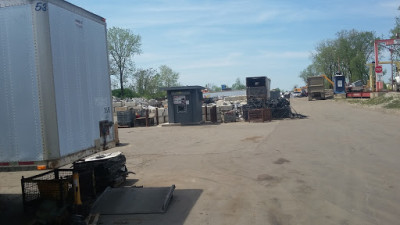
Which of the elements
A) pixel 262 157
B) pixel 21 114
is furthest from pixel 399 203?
pixel 21 114

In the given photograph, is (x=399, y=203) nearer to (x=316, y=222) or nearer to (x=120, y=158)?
(x=316, y=222)

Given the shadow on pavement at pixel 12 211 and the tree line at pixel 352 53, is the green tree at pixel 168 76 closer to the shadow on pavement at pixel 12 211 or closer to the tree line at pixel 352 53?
the tree line at pixel 352 53

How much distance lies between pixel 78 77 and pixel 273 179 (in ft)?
16.6

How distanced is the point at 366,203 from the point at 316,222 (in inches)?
54.2

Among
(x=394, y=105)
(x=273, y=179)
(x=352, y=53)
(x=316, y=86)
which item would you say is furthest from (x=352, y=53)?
(x=273, y=179)

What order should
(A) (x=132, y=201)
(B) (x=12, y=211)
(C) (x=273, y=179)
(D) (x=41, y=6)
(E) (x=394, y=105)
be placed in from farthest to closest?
1. (E) (x=394, y=105)
2. (C) (x=273, y=179)
3. (B) (x=12, y=211)
4. (A) (x=132, y=201)
5. (D) (x=41, y=6)

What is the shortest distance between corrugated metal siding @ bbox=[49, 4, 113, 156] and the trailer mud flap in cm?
128

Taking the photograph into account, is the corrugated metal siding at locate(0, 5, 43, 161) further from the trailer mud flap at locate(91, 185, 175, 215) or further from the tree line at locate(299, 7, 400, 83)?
the tree line at locate(299, 7, 400, 83)

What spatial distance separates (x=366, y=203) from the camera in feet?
21.8

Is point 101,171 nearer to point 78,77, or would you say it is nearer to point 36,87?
point 78,77

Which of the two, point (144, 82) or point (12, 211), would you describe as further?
point (144, 82)

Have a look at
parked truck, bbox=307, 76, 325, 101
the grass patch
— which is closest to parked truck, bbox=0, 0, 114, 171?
the grass patch

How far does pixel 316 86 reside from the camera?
49.1 m

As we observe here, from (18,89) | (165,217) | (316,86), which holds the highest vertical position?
(316,86)
